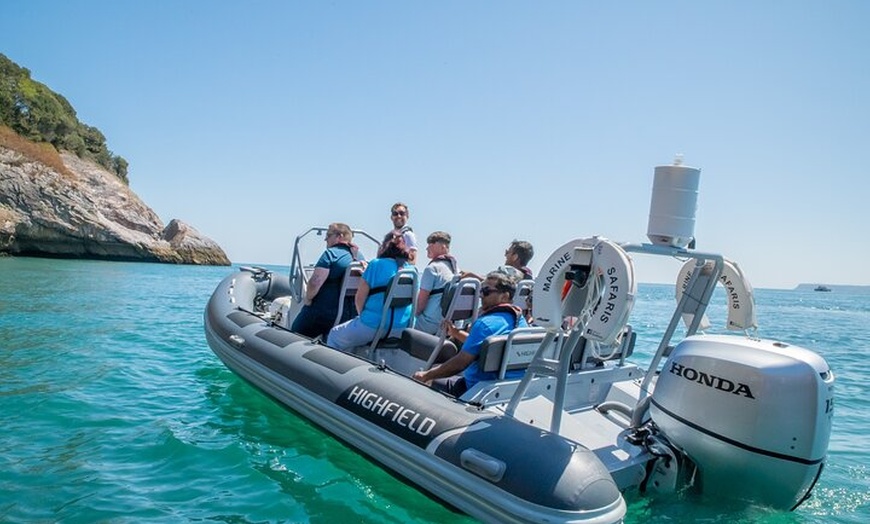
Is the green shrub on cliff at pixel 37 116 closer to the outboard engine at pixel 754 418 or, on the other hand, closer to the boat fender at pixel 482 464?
the boat fender at pixel 482 464

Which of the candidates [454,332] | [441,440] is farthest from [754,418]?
[454,332]

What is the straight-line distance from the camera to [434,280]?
16.7 ft

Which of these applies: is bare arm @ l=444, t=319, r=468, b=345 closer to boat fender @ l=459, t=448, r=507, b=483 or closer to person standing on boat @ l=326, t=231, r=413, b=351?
person standing on boat @ l=326, t=231, r=413, b=351

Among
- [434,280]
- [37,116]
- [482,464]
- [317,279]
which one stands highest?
[37,116]

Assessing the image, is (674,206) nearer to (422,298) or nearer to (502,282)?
(502,282)

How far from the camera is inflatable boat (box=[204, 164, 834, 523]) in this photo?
2.73 m

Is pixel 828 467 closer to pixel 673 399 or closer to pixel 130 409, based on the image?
pixel 673 399

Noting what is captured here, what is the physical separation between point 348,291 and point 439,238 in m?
1.00

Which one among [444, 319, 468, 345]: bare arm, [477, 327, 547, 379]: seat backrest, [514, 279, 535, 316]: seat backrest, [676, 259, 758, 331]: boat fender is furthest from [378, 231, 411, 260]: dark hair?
[676, 259, 758, 331]: boat fender

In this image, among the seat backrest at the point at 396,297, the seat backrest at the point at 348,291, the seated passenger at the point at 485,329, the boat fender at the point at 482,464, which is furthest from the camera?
the seat backrest at the point at 348,291

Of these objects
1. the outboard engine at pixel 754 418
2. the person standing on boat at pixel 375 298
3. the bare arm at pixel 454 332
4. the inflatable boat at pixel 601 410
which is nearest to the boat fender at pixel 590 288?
the inflatable boat at pixel 601 410

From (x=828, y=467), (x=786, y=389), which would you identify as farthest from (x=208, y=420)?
(x=828, y=467)

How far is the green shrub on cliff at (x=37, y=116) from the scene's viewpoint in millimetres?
34500

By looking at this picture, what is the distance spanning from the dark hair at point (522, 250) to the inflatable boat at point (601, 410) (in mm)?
1208
